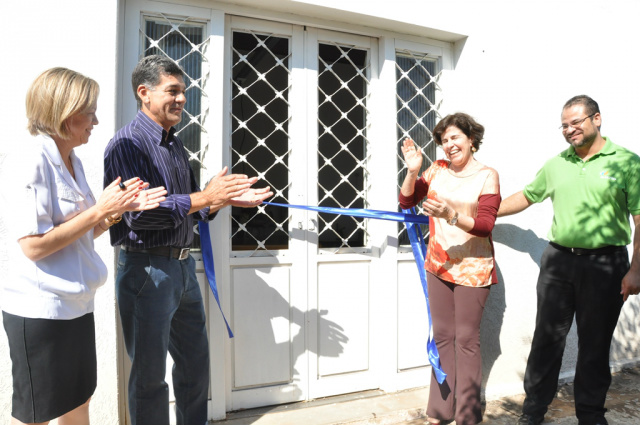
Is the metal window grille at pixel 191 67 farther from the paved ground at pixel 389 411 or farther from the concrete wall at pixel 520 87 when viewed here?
the paved ground at pixel 389 411

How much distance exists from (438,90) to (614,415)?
2.77 metres

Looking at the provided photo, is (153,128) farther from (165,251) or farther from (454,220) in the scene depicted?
(454,220)

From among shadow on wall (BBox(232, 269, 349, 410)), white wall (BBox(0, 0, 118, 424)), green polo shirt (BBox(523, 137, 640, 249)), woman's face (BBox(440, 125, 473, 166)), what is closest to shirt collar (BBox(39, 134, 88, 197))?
white wall (BBox(0, 0, 118, 424))

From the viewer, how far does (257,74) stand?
347cm

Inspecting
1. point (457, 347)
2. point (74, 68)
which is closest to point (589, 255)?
point (457, 347)

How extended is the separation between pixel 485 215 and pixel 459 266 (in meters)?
0.38

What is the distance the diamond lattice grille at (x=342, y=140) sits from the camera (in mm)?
3717

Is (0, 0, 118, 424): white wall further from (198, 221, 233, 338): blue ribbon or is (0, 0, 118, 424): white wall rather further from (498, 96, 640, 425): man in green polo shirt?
(498, 96, 640, 425): man in green polo shirt

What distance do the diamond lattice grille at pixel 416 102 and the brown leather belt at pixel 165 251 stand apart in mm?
1880

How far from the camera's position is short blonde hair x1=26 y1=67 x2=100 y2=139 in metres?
1.89

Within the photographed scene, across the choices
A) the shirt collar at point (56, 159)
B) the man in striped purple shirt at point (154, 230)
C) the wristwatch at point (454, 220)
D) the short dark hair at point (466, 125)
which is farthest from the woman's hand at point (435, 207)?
the shirt collar at point (56, 159)

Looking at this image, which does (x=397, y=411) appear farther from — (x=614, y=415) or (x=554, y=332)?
(x=614, y=415)

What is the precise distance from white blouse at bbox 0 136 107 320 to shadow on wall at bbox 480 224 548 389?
300 cm

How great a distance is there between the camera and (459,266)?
3.21 m
